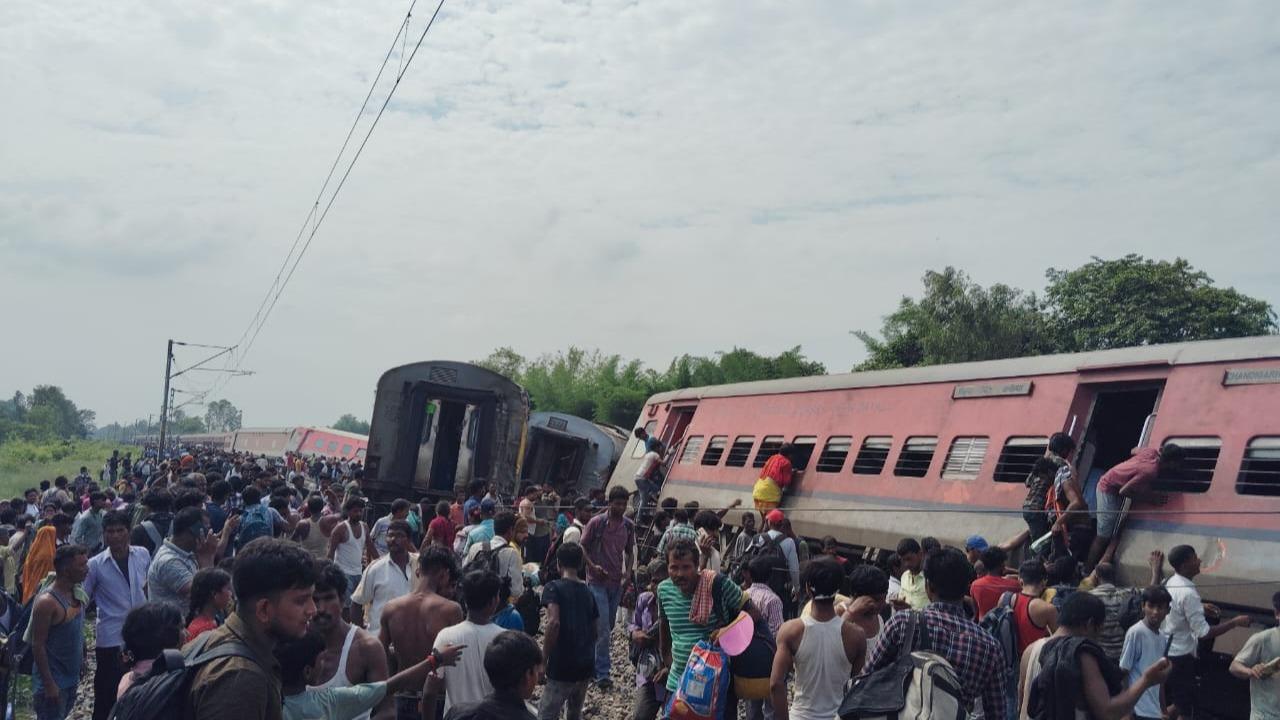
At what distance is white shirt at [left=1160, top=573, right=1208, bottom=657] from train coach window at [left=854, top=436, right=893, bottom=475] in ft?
20.0

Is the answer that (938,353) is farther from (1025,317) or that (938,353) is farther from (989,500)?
(989,500)

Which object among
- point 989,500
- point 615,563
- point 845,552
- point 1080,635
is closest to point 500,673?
point 1080,635

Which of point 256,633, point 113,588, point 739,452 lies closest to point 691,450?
point 739,452


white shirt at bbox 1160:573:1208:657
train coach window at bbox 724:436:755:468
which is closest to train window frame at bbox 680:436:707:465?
train coach window at bbox 724:436:755:468

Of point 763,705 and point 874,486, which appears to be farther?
point 874,486

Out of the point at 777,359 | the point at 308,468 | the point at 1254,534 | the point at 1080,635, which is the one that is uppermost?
the point at 777,359

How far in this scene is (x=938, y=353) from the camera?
37906 millimetres

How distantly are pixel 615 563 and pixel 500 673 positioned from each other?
6301 millimetres

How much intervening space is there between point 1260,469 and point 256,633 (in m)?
8.75

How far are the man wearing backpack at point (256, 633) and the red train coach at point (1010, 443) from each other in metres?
7.95

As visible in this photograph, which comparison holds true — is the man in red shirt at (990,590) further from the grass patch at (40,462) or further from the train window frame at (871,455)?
the grass patch at (40,462)

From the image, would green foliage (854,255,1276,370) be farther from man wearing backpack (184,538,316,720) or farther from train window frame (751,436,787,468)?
man wearing backpack (184,538,316,720)

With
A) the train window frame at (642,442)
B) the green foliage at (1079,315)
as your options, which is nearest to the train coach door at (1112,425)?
the train window frame at (642,442)

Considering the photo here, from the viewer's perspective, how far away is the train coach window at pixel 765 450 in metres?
16.4
